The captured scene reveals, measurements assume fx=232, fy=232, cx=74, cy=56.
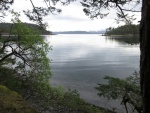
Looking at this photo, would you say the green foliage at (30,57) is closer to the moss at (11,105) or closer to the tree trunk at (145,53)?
the moss at (11,105)

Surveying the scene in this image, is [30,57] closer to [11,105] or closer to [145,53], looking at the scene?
[11,105]

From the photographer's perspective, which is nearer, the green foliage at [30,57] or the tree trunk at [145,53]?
the tree trunk at [145,53]

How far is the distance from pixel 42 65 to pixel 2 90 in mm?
10322

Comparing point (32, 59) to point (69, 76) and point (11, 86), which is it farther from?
point (69, 76)

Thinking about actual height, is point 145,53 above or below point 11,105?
above

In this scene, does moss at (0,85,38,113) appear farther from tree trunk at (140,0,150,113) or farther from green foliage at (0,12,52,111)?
green foliage at (0,12,52,111)

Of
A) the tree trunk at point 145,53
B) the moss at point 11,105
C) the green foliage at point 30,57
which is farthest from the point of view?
the green foliage at point 30,57

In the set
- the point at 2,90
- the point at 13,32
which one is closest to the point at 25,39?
the point at 13,32

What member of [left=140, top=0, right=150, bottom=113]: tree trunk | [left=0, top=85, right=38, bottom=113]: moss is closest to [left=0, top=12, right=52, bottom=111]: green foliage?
[left=0, top=85, right=38, bottom=113]: moss

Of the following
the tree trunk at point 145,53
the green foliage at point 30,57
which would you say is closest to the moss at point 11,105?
the tree trunk at point 145,53

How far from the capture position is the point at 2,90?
9.89 metres

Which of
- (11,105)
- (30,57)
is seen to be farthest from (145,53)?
(30,57)

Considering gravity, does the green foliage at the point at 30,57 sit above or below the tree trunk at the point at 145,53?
below

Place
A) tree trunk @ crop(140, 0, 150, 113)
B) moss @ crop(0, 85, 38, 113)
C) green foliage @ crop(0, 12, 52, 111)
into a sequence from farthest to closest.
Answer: green foliage @ crop(0, 12, 52, 111) → moss @ crop(0, 85, 38, 113) → tree trunk @ crop(140, 0, 150, 113)
